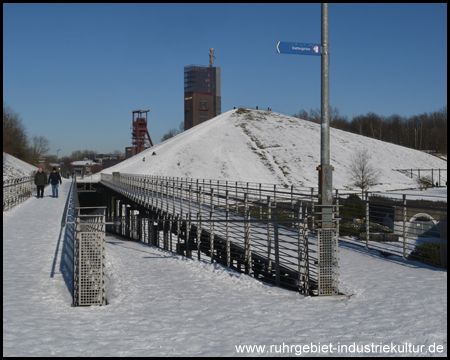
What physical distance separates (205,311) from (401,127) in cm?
13293

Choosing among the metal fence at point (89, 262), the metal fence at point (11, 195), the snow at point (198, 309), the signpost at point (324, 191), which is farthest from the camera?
the metal fence at point (11, 195)

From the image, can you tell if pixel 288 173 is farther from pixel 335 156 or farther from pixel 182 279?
pixel 182 279

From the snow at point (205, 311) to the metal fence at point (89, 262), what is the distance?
272 mm

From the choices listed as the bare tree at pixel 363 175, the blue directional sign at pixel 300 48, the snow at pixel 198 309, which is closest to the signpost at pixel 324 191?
the blue directional sign at pixel 300 48

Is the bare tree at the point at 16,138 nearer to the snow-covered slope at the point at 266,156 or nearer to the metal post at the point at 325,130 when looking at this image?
the snow-covered slope at the point at 266,156

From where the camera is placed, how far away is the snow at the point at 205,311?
553 cm

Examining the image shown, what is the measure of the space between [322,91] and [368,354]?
18.3 ft

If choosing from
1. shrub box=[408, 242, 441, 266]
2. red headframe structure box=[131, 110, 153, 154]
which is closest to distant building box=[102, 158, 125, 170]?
red headframe structure box=[131, 110, 153, 154]

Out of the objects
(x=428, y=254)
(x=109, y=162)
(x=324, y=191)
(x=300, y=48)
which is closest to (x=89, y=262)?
(x=324, y=191)

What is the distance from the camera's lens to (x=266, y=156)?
78.0 m

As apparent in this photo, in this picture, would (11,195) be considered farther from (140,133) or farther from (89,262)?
(140,133)

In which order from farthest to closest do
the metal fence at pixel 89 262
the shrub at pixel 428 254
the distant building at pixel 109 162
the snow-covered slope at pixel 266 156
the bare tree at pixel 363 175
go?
1. the distant building at pixel 109 162
2. the snow-covered slope at pixel 266 156
3. the bare tree at pixel 363 175
4. the shrub at pixel 428 254
5. the metal fence at pixel 89 262

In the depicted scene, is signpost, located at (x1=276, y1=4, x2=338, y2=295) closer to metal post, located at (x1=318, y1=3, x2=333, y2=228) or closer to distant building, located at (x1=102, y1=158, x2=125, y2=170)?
metal post, located at (x1=318, y1=3, x2=333, y2=228)

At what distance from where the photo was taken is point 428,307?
6949mm
